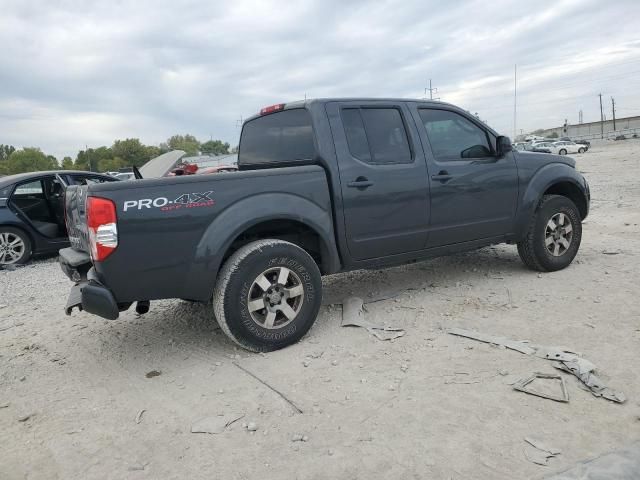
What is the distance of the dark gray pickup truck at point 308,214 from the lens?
3.32 meters

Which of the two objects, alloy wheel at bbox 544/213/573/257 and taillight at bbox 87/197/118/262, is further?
alloy wheel at bbox 544/213/573/257

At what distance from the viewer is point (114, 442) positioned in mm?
2699

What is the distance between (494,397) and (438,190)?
2118 millimetres

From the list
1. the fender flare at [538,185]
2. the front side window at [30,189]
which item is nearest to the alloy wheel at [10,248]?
the front side window at [30,189]

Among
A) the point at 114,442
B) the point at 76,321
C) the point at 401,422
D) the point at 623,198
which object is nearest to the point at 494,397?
the point at 401,422

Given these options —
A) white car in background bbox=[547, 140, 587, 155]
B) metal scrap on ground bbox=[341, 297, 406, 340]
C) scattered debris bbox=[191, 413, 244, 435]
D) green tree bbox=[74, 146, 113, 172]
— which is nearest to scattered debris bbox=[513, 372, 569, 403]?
metal scrap on ground bbox=[341, 297, 406, 340]

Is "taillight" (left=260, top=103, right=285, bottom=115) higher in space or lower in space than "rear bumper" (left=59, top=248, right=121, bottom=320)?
higher

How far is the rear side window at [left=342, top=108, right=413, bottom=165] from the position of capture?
4.21 metres

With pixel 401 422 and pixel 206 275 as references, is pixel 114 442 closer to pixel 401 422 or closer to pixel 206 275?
pixel 206 275

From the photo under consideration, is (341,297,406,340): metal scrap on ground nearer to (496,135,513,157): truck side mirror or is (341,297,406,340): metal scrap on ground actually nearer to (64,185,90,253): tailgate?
(496,135,513,157): truck side mirror

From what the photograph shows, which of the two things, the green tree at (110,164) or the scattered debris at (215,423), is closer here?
the scattered debris at (215,423)

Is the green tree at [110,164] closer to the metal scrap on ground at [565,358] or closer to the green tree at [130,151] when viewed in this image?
the green tree at [130,151]

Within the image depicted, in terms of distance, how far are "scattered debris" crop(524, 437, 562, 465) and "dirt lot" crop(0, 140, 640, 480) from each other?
4cm

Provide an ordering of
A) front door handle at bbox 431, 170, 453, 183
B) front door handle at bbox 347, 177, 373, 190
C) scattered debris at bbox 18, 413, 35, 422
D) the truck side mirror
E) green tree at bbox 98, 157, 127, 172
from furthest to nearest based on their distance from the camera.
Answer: green tree at bbox 98, 157, 127, 172, the truck side mirror, front door handle at bbox 431, 170, 453, 183, front door handle at bbox 347, 177, 373, 190, scattered debris at bbox 18, 413, 35, 422
